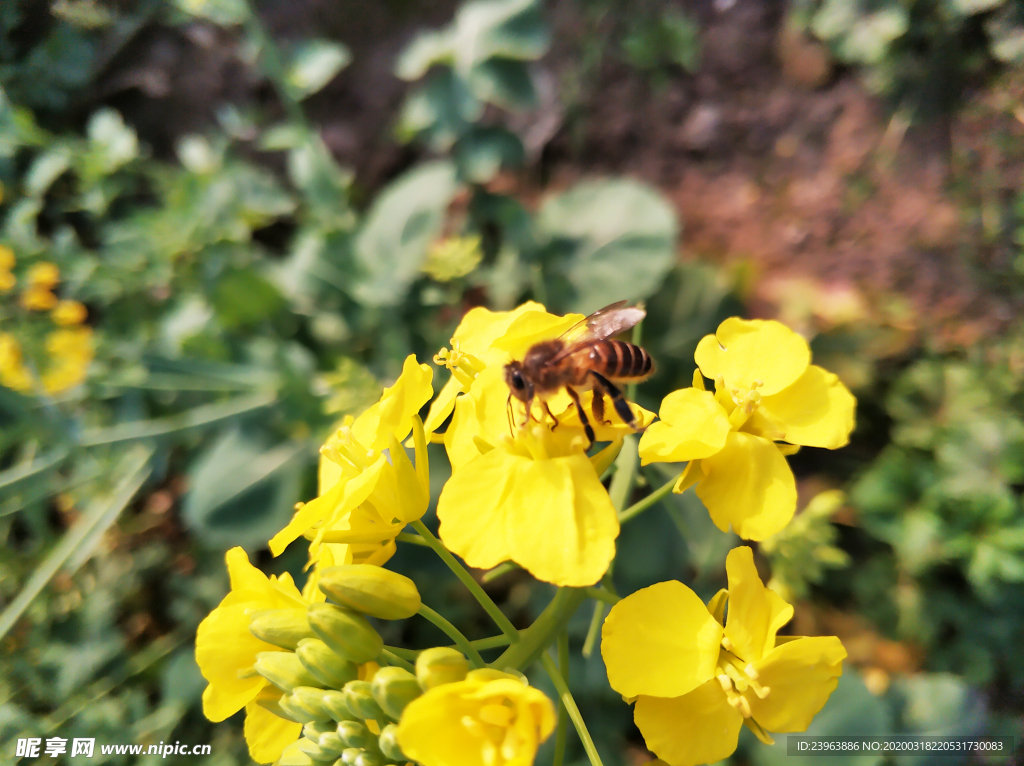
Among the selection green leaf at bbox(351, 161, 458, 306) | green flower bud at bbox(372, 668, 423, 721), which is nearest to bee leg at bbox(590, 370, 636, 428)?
green flower bud at bbox(372, 668, 423, 721)

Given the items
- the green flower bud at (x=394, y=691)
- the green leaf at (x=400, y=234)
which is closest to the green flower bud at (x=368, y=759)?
the green flower bud at (x=394, y=691)

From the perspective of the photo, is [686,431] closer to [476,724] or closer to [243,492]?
[476,724]

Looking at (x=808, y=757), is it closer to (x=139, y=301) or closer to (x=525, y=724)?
(x=525, y=724)

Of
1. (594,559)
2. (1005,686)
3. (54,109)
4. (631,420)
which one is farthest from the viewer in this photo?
(54,109)

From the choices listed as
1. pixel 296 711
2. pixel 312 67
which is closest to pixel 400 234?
pixel 312 67

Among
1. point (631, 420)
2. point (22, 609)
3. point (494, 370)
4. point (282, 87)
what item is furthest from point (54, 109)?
point (631, 420)

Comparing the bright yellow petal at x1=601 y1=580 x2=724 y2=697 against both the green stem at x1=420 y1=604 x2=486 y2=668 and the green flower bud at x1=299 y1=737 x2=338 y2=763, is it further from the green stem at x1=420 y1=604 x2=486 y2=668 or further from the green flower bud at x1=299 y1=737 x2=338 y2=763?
the green flower bud at x1=299 y1=737 x2=338 y2=763
